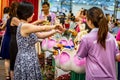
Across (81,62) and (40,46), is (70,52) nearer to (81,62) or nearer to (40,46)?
(81,62)

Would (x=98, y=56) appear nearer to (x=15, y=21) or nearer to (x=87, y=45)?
(x=87, y=45)

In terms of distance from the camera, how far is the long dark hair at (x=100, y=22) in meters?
2.99

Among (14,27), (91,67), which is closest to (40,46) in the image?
(14,27)

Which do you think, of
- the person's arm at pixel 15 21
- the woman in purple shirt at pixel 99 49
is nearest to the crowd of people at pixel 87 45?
the woman in purple shirt at pixel 99 49

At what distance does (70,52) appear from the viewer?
3754 millimetres

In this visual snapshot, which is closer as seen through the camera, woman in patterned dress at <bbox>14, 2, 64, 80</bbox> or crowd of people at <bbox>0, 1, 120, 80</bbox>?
crowd of people at <bbox>0, 1, 120, 80</bbox>

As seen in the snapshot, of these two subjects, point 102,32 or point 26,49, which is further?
point 26,49

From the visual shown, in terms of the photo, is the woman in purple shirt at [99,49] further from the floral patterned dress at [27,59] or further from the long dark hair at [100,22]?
the floral patterned dress at [27,59]

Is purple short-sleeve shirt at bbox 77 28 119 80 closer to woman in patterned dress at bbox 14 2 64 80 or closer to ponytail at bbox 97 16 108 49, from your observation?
ponytail at bbox 97 16 108 49

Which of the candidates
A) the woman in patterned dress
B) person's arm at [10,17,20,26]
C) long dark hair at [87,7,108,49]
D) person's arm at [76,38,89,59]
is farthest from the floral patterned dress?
person's arm at [10,17,20,26]

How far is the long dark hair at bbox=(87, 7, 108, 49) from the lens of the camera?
2.99 m

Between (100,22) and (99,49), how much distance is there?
0.83 feet

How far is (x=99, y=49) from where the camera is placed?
301 centimetres

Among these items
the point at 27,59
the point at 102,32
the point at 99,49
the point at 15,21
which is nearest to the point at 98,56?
the point at 99,49
